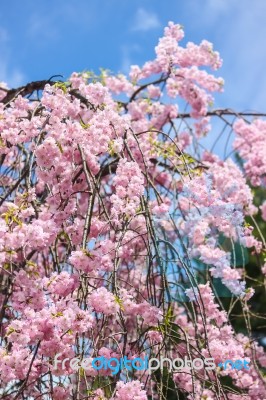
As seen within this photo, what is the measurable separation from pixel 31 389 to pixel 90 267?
34.1 inches

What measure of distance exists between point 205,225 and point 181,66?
1740mm

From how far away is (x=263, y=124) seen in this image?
181 inches

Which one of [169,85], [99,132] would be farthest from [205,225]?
[169,85]

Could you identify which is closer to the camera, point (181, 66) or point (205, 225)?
point (205, 225)

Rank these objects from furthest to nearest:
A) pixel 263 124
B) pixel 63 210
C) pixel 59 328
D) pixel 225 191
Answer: pixel 263 124
pixel 225 191
pixel 63 210
pixel 59 328

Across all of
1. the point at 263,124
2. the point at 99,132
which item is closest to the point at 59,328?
the point at 99,132

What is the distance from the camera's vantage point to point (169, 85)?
4281 mm

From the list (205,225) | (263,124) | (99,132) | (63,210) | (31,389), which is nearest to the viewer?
(63,210)

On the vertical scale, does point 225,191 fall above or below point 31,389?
above

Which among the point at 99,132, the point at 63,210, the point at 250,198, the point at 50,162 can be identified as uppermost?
the point at 250,198

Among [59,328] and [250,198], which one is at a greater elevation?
[250,198]

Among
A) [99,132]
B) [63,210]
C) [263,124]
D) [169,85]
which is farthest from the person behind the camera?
[263,124]

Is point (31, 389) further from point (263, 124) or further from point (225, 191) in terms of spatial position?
point (263, 124)

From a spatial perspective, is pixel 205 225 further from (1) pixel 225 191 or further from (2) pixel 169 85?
(2) pixel 169 85
